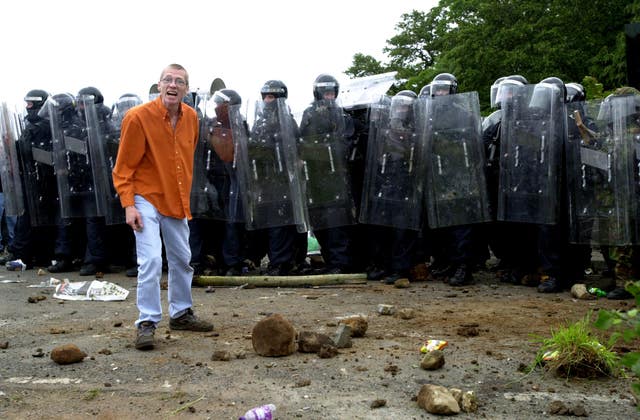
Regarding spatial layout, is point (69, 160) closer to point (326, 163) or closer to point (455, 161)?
point (326, 163)

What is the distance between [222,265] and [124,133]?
4.05 meters

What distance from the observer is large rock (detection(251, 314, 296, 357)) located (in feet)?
15.5

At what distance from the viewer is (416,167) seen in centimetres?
789

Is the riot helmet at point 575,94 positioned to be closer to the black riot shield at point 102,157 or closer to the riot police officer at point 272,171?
the riot police officer at point 272,171

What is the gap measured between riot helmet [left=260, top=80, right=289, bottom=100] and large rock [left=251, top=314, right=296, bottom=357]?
4099 millimetres

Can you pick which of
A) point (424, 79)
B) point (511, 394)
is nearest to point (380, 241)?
point (511, 394)

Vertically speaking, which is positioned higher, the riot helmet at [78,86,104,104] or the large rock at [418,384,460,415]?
the riot helmet at [78,86,104,104]

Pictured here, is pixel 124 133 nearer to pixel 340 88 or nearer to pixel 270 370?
pixel 270 370

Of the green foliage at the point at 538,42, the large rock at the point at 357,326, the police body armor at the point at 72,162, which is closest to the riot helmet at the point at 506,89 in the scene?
the large rock at the point at 357,326

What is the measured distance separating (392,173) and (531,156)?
1.41 meters

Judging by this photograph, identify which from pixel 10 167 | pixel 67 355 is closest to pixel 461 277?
pixel 67 355

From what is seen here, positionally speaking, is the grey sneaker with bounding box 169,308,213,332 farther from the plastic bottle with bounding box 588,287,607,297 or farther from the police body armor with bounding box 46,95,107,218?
the police body armor with bounding box 46,95,107,218

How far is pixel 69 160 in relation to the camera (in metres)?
9.12

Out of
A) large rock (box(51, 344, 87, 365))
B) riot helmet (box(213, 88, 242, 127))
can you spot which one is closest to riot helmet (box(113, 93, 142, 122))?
riot helmet (box(213, 88, 242, 127))
